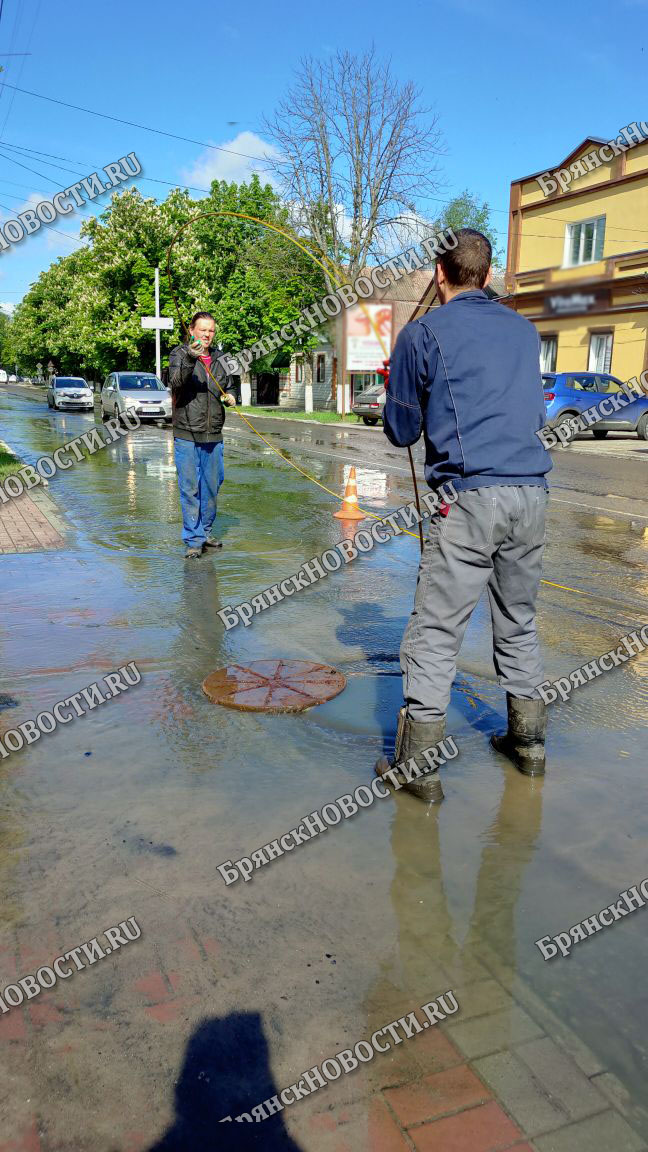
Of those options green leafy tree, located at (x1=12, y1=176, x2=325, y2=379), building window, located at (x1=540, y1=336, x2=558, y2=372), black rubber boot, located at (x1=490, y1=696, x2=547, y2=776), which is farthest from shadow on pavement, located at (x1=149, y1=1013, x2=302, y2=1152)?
green leafy tree, located at (x1=12, y1=176, x2=325, y2=379)

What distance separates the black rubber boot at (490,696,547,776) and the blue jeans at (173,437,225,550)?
14.8 ft

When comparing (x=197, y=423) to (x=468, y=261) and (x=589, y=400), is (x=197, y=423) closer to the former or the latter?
(x=468, y=261)

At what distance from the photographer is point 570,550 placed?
331 inches

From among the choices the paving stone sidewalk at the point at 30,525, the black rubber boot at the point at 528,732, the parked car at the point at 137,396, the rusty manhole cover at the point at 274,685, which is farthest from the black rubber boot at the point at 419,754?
the parked car at the point at 137,396

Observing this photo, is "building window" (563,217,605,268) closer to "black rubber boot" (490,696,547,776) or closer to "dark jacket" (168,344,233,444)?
"black rubber boot" (490,696,547,776)

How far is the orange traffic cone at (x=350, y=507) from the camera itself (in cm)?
971

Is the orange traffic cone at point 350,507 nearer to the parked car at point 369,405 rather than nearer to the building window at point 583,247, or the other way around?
the building window at point 583,247

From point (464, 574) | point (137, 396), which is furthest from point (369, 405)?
point (464, 574)

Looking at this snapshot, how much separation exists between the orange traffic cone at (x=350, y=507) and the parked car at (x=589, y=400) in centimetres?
1381

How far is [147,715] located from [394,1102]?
8.05 feet

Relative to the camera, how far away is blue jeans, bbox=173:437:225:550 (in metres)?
7.40

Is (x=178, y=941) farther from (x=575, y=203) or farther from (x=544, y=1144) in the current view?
(x=575, y=203)

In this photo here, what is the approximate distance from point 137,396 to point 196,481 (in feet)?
64.6

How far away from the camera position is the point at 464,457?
320cm
